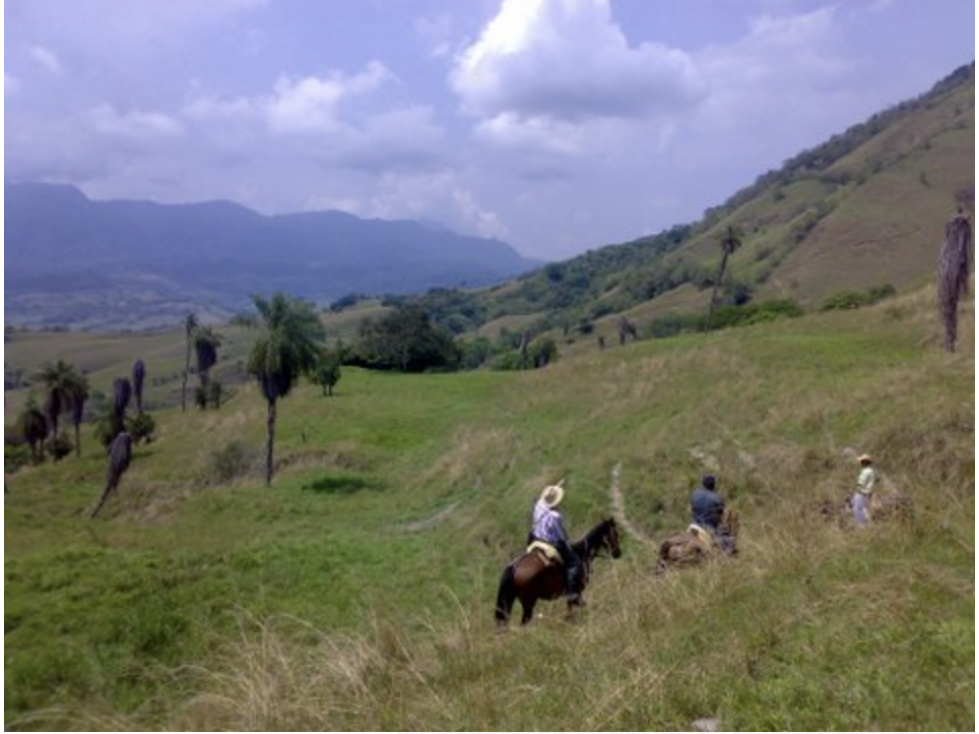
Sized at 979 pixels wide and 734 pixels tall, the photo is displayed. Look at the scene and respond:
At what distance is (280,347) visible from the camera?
41.9 m

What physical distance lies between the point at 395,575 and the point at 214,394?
62390 mm

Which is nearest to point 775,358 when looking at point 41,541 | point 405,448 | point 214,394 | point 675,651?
point 405,448

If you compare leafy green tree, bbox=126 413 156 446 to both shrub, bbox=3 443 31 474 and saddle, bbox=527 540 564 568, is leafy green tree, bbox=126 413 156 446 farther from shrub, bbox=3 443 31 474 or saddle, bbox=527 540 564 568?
saddle, bbox=527 540 564 568

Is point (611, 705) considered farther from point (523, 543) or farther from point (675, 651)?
point (523, 543)

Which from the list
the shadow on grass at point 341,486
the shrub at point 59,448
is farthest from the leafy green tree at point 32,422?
the shadow on grass at point 341,486

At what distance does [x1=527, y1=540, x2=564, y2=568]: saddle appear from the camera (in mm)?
10867

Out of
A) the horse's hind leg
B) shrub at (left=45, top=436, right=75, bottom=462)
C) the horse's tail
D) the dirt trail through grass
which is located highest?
the horse's tail

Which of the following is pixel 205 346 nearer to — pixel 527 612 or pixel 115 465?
pixel 115 465

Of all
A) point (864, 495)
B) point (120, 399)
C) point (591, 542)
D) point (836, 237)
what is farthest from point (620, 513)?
point (836, 237)

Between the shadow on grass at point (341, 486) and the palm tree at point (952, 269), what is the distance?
2378 centimetres

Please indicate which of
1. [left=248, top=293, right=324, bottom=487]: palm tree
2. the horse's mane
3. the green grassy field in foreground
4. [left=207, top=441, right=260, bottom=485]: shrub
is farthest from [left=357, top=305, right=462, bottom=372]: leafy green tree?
the horse's mane

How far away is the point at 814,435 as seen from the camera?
21297mm

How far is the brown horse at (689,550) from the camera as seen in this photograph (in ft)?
35.0

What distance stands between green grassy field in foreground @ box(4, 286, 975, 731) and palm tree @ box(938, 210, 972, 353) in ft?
3.48
